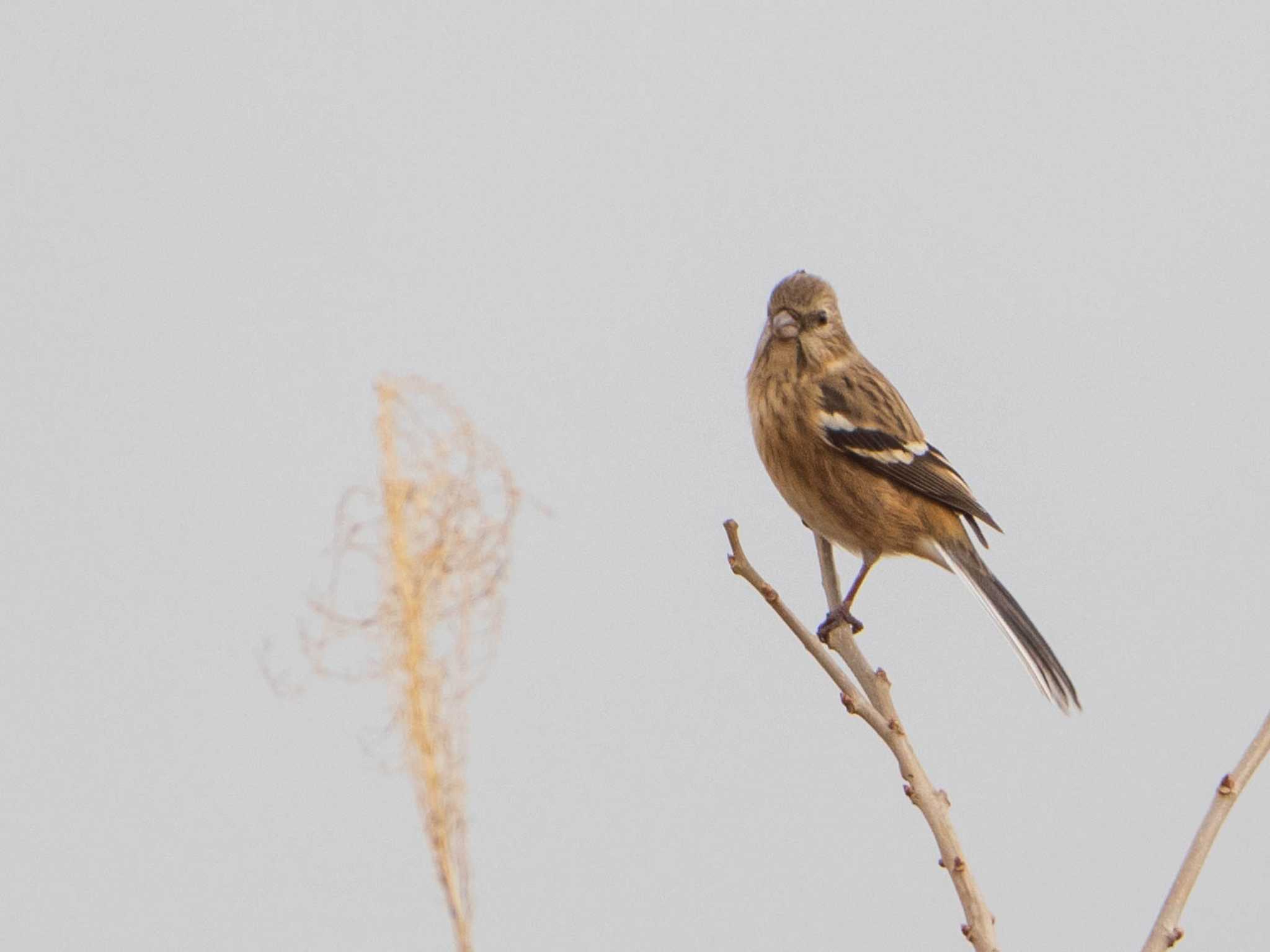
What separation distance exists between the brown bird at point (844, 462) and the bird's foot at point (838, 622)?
Result: 14.1 inches

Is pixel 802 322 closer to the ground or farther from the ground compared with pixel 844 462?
farther from the ground

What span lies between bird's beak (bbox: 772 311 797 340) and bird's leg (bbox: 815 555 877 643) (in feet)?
2.54

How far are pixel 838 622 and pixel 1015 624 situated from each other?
133cm

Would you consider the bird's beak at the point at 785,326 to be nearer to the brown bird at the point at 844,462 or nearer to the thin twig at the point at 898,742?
the brown bird at the point at 844,462

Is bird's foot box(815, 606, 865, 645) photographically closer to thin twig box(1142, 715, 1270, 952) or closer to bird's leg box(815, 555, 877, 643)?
bird's leg box(815, 555, 877, 643)

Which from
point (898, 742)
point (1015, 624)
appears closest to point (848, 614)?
point (1015, 624)

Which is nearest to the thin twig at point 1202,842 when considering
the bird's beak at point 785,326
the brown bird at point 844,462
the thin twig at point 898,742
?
the thin twig at point 898,742

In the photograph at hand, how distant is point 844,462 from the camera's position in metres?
4.89

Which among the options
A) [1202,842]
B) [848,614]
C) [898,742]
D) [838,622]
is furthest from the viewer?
[848,614]

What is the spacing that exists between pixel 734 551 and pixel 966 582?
251 cm

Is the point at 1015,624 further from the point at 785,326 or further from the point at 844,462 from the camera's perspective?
the point at 785,326

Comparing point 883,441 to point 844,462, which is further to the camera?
point 883,441

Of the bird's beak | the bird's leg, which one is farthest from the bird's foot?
the bird's beak

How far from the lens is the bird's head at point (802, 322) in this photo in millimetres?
4996
